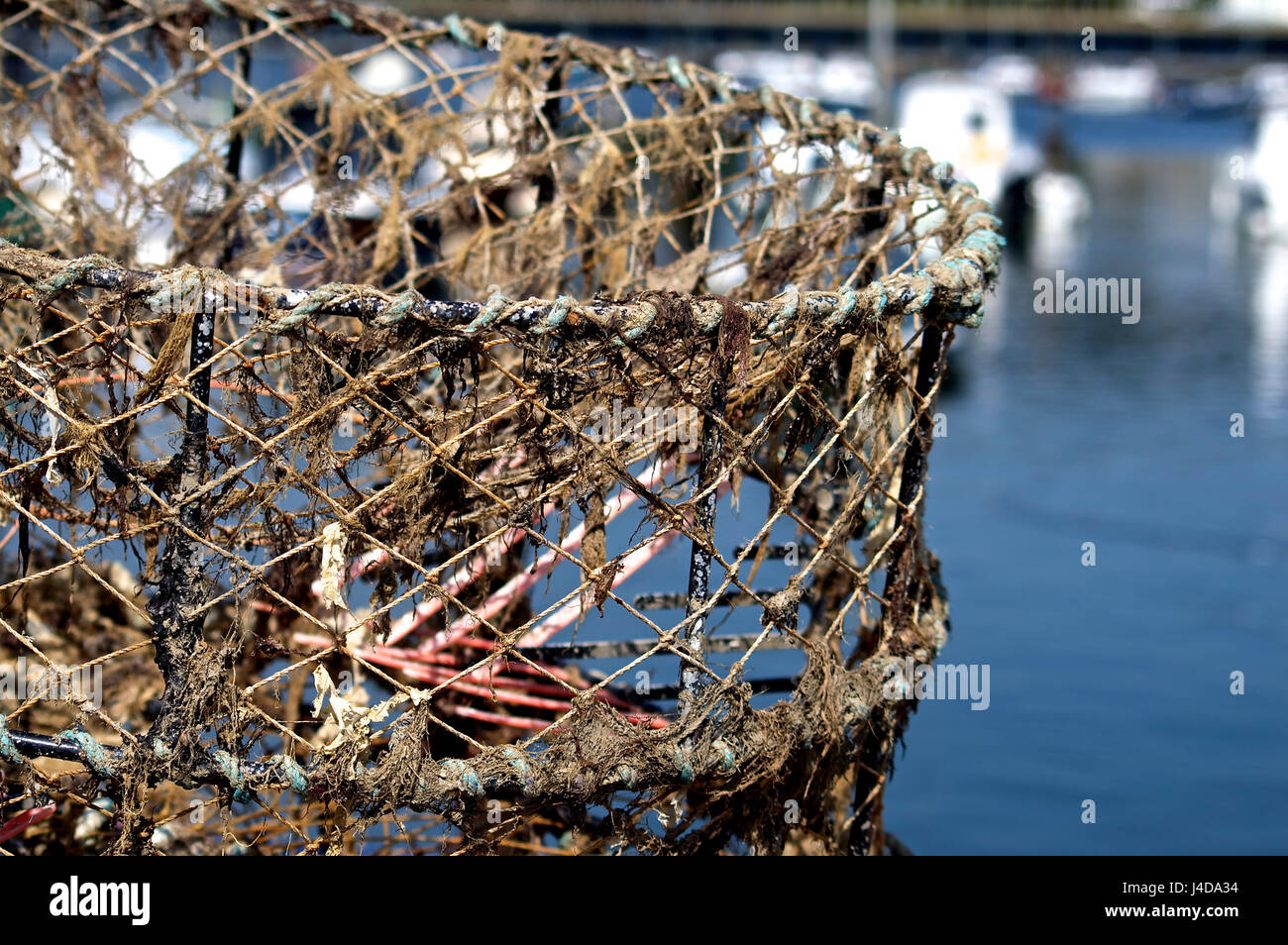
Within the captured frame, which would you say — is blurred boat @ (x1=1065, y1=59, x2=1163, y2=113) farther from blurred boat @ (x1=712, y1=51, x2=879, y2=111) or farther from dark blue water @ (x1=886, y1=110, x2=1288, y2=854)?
dark blue water @ (x1=886, y1=110, x2=1288, y2=854)

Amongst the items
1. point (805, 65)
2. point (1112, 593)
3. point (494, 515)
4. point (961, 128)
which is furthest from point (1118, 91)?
point (494, 515)

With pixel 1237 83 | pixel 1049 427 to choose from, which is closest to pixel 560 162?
pixel 1049 427

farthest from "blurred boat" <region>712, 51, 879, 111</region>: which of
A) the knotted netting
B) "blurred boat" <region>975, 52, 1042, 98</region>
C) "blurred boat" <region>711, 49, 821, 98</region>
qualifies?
the knotted netting

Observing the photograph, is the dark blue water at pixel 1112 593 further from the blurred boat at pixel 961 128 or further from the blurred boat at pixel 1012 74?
the blurred boat at pixel 1012 74

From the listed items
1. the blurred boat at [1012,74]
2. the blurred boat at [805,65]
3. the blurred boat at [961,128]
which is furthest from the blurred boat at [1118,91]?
the blurred boat at [961,128]

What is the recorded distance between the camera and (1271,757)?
7277 mm

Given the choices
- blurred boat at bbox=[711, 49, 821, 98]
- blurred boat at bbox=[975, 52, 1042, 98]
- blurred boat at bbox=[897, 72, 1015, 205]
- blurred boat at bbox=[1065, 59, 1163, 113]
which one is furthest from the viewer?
blurred boat at bbox=[1065, 59, 1163, 113]

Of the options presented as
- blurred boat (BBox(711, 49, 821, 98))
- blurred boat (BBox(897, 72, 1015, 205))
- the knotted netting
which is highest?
blurred boat (BBox(711, 49, 821, 98))

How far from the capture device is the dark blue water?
6836 mm

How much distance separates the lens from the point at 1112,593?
954cm

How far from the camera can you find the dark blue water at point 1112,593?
6836mm

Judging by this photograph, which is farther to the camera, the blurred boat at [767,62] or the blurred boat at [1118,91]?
the blurred boat at [1118,91]
